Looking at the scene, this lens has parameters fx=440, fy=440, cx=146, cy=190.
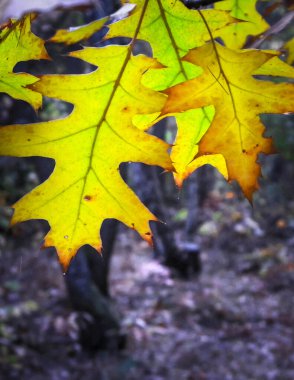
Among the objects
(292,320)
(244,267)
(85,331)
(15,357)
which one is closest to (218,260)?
(244,267)

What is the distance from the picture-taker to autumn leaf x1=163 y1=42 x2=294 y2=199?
0.66m

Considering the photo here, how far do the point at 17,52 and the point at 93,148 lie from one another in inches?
8.0

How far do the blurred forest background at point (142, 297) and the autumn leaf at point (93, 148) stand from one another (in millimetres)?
792

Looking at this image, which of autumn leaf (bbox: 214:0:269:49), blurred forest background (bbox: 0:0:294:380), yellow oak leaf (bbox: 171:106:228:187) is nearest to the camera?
yellow oak leaf (bbox: 171:106:228:187)

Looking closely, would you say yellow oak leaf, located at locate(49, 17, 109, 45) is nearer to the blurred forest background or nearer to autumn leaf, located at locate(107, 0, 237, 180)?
autumn leaf, located at locate(107, 0, 237, 180)

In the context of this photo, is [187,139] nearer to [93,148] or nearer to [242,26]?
[93,148]

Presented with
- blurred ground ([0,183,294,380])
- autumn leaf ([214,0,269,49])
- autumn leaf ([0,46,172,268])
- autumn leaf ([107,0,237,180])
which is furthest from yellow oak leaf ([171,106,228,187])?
blurred ground ([0,183,294,380])

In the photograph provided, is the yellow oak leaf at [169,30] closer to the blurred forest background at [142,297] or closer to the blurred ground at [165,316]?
the blurred forest background at [142,297]

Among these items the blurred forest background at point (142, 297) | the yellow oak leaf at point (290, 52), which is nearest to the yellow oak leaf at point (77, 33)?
the yellow oak leaf at point (290, 52)

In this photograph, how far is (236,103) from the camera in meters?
0.67

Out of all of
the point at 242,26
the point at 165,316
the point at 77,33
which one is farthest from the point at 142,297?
the point at 77,33

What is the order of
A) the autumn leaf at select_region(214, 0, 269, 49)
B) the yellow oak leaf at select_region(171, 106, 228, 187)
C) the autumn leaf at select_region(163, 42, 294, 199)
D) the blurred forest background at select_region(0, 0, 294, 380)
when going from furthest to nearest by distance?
1. the blurred forest background at select_region(0, 0, 294, 380)
2. the autumn leaf at select_region(214, 0, 269, 49)
3. the yellow oak leaf at select_region(171, 106, 228, 187)
4. the autumn leaf at select_region(163, 42, 294, 199)

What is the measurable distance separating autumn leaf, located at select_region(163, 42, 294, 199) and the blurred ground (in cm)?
330

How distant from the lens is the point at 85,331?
4.11 metres
